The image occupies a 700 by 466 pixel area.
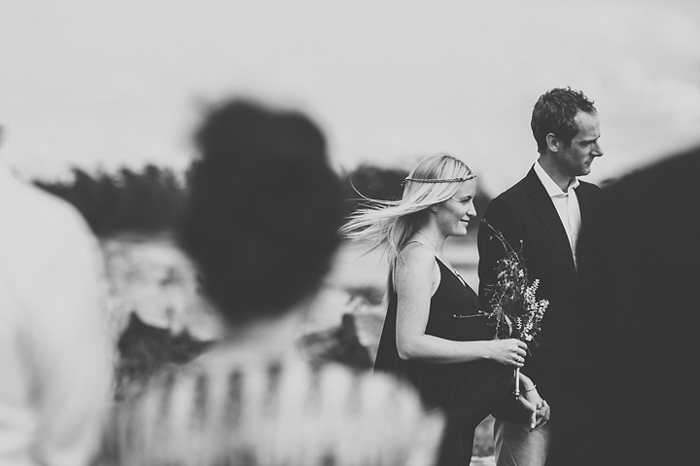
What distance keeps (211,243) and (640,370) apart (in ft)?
2.33

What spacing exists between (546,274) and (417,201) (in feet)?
1.68

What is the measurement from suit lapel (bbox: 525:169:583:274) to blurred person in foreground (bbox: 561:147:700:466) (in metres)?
1.40

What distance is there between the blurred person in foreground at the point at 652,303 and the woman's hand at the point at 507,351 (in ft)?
3.72

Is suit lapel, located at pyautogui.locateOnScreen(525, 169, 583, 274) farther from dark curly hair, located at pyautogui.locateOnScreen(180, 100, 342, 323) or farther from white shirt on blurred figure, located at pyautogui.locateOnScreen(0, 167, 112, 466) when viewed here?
white shirt on blurred figure, located at pyautogui.locateOnScreen(0, 167, 112, 466)

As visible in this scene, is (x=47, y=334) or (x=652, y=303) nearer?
(x=47, y=334)

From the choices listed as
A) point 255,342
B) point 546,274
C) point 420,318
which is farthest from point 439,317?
point 255,342

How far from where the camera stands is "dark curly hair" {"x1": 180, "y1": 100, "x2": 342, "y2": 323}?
937 millimetres

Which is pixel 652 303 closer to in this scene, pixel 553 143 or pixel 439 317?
pixel 439 317

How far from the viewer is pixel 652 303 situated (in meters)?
1.24

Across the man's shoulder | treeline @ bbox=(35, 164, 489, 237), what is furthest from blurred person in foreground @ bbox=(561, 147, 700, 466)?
treeline @ bbox=(35, 164, 489, 237)

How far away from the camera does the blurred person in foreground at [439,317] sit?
2.39 metres

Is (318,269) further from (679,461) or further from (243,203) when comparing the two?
(679,461)

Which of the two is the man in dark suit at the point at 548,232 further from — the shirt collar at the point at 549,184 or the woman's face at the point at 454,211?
the woman's face at the point at 454,211

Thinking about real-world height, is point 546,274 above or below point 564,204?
below
